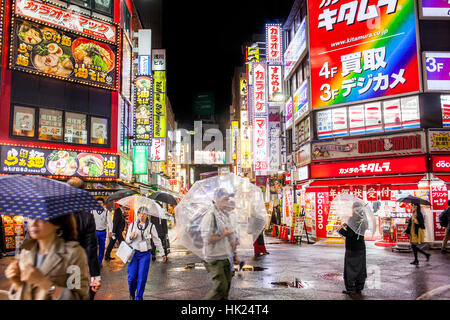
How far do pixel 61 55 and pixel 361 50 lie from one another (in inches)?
591

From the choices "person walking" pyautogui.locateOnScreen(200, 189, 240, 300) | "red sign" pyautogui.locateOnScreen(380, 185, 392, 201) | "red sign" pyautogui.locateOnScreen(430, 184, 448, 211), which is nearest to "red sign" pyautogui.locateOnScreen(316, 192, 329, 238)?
"red sign" pyautogui.locateOnScreen(380, 185, 392, 201)

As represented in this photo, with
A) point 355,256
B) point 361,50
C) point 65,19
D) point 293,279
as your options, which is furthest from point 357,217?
point 65,19

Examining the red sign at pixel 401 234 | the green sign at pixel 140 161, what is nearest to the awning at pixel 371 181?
the red sign at pixel 401 234

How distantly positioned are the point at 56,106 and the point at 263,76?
14.8 m

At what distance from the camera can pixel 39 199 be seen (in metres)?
3.20

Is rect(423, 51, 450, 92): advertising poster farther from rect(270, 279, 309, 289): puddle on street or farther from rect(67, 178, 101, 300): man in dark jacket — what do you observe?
rect(67, 178, 101, 300): man in dark jacket

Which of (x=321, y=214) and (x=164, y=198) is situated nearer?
(x=164, y=198)

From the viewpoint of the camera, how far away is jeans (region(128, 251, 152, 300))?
6495 mm

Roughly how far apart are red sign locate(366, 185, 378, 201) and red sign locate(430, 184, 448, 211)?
246 centimetres

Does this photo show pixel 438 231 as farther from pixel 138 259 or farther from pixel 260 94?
pixel 260 94

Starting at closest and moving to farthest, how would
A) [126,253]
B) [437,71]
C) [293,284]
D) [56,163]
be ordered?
[126,253]
[293,284]
[437,71]
[56,163]

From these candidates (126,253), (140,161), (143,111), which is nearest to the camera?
(126,253)

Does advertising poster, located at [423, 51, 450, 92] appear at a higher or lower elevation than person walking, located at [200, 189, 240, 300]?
higher
